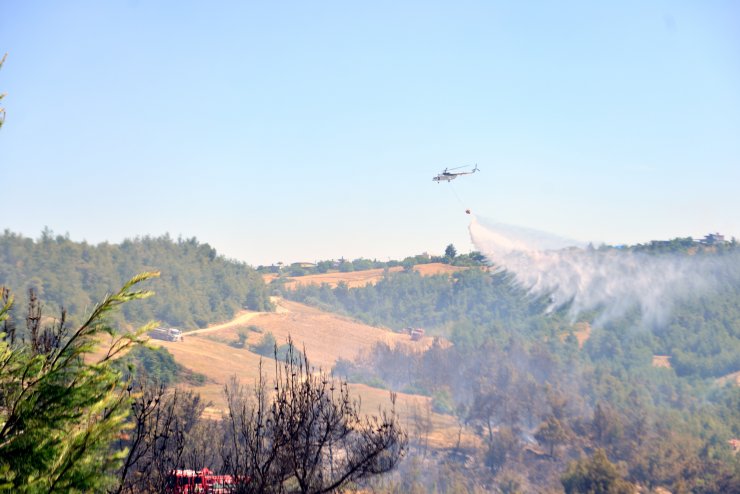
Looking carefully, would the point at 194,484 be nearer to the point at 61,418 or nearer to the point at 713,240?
the point at 61,418

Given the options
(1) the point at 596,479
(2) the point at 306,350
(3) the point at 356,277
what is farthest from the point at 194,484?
(3) the point at 356,277

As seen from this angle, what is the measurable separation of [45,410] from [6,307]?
1.23m

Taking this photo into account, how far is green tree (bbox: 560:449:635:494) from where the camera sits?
149 feet

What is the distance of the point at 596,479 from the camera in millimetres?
46156

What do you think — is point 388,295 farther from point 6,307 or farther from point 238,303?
point 6,307

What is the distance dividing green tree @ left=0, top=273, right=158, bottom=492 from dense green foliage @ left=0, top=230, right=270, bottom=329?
79.4 metres

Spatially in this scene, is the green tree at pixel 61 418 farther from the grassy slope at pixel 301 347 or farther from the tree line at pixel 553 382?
the grassy slope at pixel 301 347

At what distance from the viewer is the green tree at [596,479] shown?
45281mm

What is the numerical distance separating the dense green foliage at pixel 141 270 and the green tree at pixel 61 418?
79435 millimetres

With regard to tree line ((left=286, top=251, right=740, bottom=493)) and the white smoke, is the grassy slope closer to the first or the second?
tree line ((left=286, top=251, right=740, bottom=493))

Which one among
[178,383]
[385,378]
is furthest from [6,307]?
[385,378]

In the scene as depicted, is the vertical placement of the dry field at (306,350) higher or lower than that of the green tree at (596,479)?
higher

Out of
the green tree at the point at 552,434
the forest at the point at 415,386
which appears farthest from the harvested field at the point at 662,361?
the green tree at the point at 552,434

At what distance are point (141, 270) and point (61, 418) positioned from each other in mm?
108549
